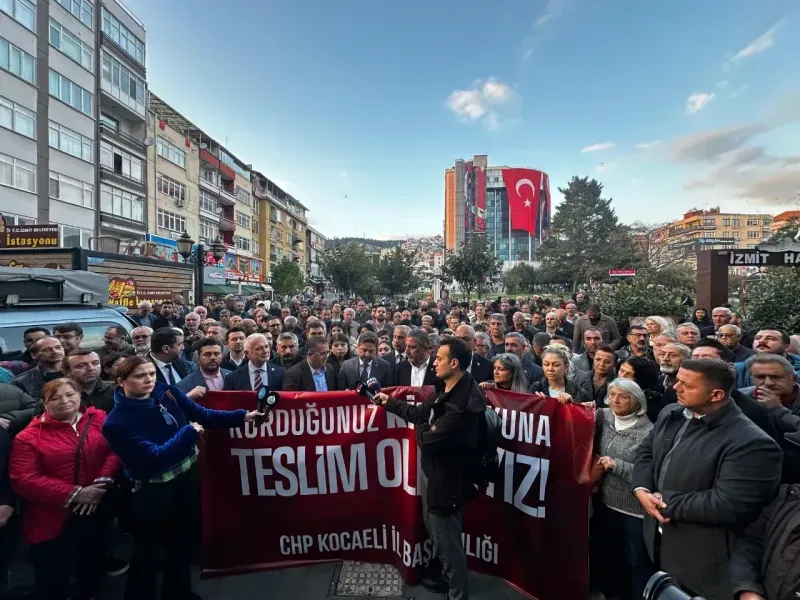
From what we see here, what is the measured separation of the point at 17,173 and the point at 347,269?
2385 centimetres

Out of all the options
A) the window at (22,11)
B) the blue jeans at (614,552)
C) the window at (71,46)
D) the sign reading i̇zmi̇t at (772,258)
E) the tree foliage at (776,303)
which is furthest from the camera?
the window at (71,46)

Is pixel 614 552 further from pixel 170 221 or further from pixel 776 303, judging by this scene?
pixel 170 221

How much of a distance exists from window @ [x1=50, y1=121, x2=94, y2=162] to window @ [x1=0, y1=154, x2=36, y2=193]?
2132mm

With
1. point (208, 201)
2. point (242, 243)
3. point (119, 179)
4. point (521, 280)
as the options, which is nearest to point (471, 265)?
point (119, 179)

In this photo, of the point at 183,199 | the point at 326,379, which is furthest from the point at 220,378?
the point at 183,199

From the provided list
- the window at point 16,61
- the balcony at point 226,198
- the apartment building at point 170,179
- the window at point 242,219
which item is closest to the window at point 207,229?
the apartment building at point 170,179

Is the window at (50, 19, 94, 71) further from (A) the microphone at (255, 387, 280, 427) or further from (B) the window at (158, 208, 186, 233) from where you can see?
(A) the microphone at (255, 387, 280, 427)

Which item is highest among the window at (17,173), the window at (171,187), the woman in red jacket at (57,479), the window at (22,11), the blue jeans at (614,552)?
the window at (22,11)

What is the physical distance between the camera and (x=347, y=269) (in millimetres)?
41062

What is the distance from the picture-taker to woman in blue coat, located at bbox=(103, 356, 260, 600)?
2.78m

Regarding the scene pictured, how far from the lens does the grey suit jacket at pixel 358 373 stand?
5168mm

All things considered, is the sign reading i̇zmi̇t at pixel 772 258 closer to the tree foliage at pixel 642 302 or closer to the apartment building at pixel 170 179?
the tree foliage at pixel 642 302

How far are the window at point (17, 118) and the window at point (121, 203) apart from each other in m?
5.30

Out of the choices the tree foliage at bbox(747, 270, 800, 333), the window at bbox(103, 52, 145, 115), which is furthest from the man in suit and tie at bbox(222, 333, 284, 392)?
the window at bbox(103, 52, 145, 115)
